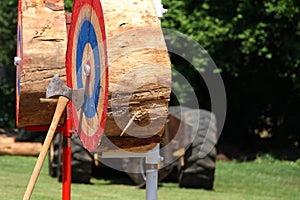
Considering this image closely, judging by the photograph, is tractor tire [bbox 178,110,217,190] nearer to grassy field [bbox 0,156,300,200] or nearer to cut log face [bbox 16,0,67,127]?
grassy field [bbox 0,156,300,200]

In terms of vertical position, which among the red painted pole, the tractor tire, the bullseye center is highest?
the bullseye center

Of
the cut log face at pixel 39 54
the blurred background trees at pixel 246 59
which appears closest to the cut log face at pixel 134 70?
the cut log face at pixel 39 54

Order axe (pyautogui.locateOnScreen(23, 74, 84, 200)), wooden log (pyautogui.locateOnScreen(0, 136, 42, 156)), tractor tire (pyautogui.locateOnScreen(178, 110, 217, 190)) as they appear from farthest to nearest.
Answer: wooden log (pyautogui.locateOnScreen(0, 136, 42, 156))
tractor tire (pyautogui.locateOnScreen(178, 110, 217, 190))
axe (pyautogui.locateOnScreen(23, 74, 84, 200))

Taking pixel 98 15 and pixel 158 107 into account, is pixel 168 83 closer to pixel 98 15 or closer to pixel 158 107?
pixel 158 107

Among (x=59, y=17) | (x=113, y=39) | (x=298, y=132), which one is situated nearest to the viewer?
(x=113, y=39)

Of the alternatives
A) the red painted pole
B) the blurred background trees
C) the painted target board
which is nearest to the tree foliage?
the blurred background trees

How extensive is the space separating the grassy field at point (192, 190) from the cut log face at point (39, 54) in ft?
11.2

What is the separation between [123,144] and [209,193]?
6528 mm

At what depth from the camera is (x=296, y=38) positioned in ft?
58.3

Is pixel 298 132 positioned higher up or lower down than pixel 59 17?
lower down

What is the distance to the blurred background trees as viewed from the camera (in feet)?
54.9

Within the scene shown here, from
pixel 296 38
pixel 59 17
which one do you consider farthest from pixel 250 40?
pixel 59 17

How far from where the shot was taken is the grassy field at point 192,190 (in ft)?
35.1

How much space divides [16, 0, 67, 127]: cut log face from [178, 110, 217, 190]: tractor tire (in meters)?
5.48
